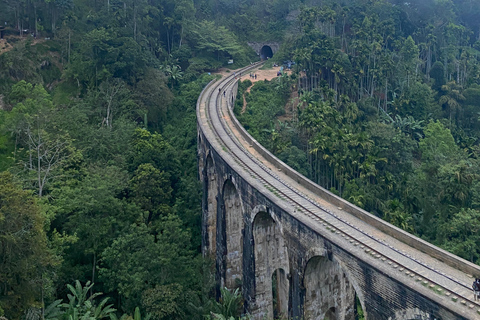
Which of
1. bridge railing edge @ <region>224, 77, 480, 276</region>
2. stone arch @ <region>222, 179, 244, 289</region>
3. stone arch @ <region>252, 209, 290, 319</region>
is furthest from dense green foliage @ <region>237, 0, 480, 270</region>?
stone arch @ <region>222, 179, 244, 289</region>

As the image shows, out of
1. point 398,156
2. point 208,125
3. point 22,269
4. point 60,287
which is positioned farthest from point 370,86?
point 22,269

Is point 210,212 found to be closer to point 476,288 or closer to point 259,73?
point 476,288

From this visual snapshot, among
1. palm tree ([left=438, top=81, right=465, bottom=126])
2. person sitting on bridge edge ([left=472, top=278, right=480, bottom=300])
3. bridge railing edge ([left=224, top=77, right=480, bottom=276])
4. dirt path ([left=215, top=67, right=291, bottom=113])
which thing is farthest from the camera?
dirt path ([left=215, top=67, right=291, bottom=113])

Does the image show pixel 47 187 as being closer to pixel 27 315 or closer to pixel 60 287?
pixel 60 287

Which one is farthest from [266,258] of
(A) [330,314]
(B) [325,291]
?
(B) [325,291]

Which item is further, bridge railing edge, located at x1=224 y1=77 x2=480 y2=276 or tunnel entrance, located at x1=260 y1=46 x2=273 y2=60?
tunnel entrance, located at x1=260 y1=46 x2=273 y2=60

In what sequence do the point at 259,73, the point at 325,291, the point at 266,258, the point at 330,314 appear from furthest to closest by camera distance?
the point at 259,73 < the point at 266,258 < the point at 330,314 < the point at 325,291

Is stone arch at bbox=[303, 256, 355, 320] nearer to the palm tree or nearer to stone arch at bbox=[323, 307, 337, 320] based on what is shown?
stone arch at bbox=[323, 307, 337, 320]

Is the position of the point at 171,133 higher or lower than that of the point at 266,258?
lower
